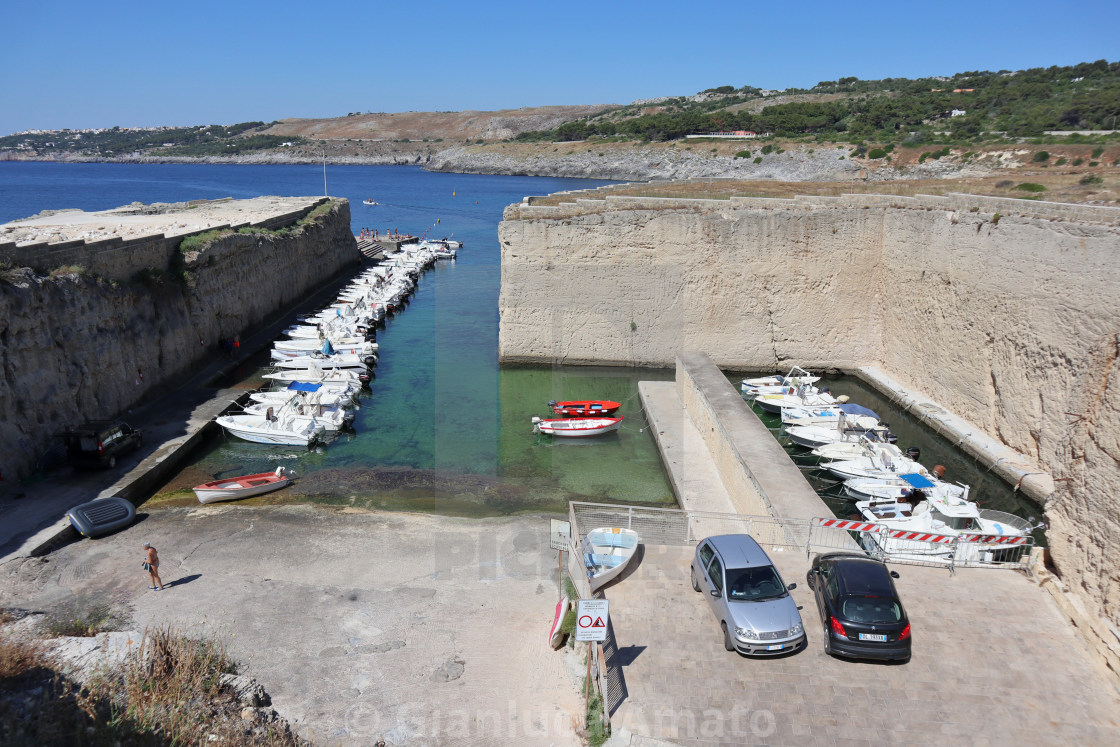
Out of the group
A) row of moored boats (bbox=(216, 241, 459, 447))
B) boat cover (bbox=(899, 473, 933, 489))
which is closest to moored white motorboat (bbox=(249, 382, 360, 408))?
row of moored boats (bbox=(216, 241, 459, 447))

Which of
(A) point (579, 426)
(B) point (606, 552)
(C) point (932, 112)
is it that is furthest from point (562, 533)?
(C) point (932, 112)

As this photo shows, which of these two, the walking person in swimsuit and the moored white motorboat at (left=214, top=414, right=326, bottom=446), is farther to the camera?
the moored white motorboat at (left=214, top=414, right=326, bottom=446)

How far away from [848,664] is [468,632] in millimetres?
5684

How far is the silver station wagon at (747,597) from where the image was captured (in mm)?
8984

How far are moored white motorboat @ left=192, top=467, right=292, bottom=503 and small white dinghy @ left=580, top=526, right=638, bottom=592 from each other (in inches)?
391

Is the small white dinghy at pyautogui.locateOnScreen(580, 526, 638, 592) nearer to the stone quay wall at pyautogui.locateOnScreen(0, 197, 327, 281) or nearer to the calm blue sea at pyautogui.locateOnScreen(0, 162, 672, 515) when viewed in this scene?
the calm blue sea at pyautogui.locateOnScreen(0, 162, 672, 515)

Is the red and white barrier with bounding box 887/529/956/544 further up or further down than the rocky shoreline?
further down

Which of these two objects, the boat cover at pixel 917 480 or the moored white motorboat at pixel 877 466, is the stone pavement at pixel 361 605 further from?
the boat cover at pixel 917 480

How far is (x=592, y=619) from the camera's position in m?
8.53

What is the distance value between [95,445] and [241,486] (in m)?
3.55

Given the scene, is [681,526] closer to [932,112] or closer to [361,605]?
[361,605]

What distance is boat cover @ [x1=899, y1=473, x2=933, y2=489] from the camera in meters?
17.2

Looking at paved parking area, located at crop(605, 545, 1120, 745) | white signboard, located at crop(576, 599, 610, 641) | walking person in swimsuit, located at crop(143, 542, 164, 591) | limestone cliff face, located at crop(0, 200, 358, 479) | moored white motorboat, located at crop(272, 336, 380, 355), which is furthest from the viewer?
moored white motorboat, located at crop(272, 336, 380, 355)

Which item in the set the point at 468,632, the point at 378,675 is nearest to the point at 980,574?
the point at 468,632
